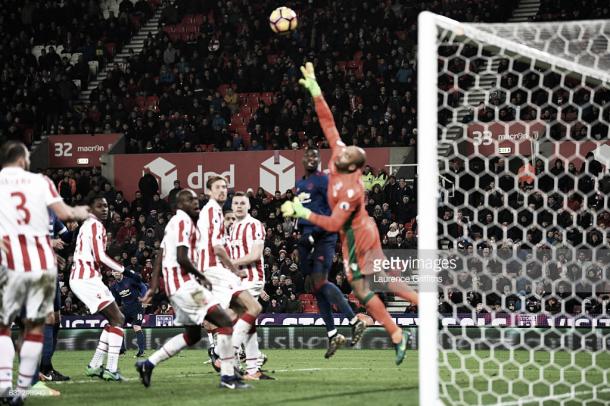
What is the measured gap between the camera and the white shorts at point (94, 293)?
11.2 m

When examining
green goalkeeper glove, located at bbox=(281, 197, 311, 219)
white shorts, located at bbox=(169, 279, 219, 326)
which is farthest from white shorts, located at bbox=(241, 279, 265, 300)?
green goalkeeper glove, located at bbox=(281, 197, 311, 219)

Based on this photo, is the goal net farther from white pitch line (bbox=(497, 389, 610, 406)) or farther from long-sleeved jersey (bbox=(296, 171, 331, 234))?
long-sleeved jersey (bbox=(296, 171, 331, 234))

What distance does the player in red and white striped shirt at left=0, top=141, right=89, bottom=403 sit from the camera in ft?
26.4

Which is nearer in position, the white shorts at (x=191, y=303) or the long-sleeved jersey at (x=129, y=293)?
the white shorts at (x=191, y=303)

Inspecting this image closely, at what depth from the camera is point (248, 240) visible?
11750 mm

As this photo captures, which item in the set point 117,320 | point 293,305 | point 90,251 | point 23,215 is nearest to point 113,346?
point 117,320

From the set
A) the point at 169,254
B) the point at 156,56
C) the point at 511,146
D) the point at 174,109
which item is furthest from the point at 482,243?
the point at 156,56

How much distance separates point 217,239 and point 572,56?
397 cm

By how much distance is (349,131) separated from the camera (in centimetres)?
2219

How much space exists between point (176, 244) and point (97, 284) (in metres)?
2.33

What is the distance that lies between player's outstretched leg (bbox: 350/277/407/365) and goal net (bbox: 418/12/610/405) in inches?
18.1

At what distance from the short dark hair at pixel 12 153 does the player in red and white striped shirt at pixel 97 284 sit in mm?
2873

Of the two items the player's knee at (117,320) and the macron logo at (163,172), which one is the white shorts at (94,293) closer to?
the player's knee at (117,320)

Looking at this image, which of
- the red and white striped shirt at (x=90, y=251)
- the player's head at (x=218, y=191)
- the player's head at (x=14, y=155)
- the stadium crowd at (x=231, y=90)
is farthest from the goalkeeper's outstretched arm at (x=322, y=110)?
the stadium crowd at (x=231, y=90)
